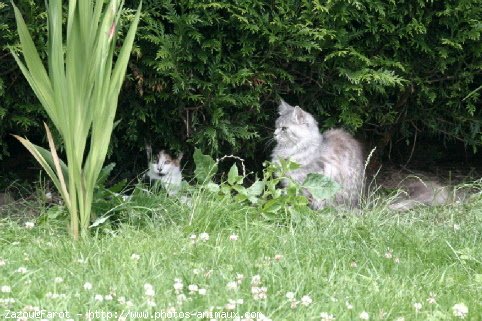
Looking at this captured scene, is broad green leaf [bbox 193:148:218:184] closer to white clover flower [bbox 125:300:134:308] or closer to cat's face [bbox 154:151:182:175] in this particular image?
cat's face [bbox 154:151:182:175]

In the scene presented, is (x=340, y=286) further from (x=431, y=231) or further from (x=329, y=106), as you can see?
(x=329, y=106)

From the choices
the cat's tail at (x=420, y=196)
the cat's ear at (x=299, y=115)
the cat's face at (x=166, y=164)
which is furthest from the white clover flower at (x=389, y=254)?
the cat's face at (x=166, y=164)

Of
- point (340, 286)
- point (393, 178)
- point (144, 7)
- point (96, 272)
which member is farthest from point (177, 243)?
point (393, 178)

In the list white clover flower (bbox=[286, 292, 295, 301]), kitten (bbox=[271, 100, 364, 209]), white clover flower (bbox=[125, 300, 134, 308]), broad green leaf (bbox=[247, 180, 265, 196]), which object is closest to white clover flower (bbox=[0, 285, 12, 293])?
white clover flower (bbox=[125, 300, 134, 308])

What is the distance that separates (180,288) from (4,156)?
3.30 m

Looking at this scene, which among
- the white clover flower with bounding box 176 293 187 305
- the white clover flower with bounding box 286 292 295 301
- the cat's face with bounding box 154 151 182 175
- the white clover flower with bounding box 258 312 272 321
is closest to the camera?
the white clover flower with bounding box 258 312 272 321

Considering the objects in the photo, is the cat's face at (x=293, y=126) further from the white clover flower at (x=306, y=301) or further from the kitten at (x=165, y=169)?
the white clover flower at (x=306, y=301)

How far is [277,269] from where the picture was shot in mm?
3020

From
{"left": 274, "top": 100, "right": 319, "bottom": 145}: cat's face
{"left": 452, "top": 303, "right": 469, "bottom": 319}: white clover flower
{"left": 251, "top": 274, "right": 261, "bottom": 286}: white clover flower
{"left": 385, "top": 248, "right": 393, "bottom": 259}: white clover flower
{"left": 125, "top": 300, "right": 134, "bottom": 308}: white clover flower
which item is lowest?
{"left": 274, "top": 100, "right": 319, "bottom": 145}: cat's face

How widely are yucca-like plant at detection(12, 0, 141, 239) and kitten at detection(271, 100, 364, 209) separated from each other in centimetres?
173

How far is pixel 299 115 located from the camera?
510 centimetres

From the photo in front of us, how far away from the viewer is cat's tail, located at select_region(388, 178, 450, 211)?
4.81m

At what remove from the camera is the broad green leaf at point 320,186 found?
165 inches

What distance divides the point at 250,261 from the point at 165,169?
2160 mm
